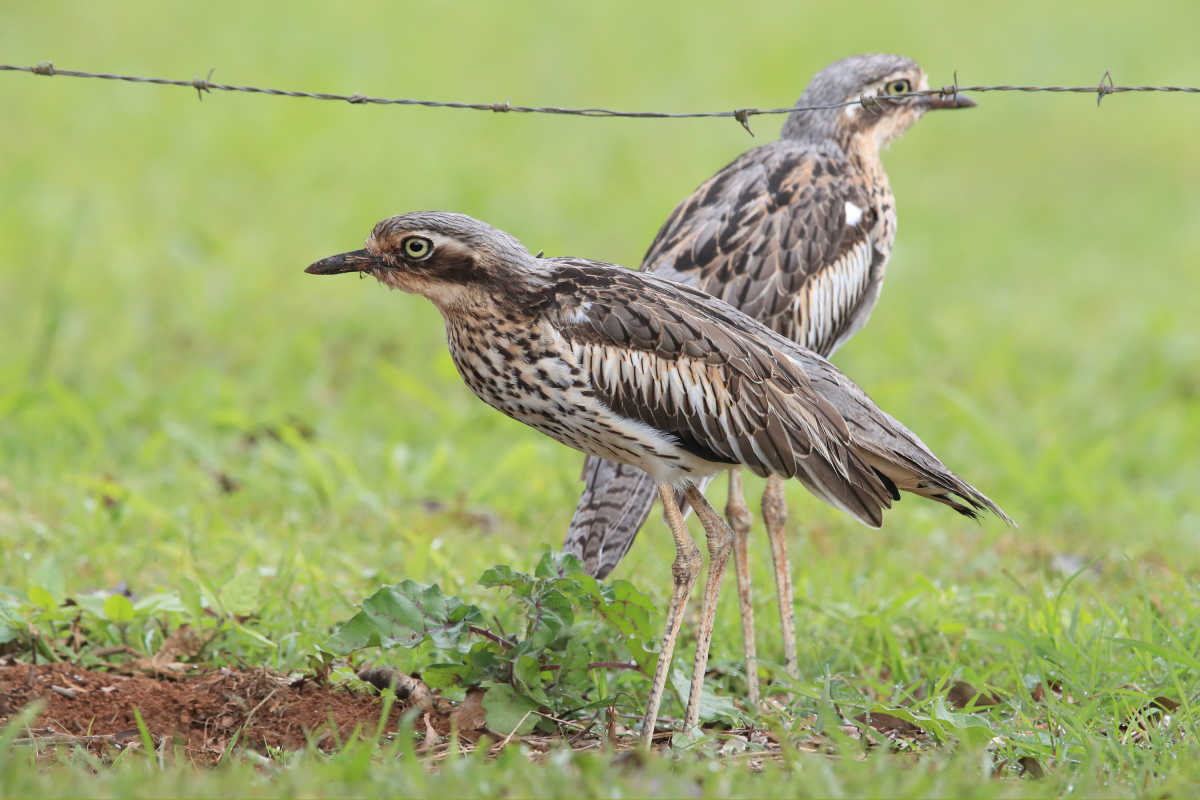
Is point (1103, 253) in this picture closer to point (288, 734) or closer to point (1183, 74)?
point (1183, 74)

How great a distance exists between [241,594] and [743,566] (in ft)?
5.86

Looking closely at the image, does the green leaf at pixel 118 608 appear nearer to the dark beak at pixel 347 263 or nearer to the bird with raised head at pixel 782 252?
the dark beak at pixel 347 263

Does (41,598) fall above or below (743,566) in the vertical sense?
below

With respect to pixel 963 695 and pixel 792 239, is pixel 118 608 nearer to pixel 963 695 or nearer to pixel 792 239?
pixel 792 239

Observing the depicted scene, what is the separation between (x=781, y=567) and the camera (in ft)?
15.2

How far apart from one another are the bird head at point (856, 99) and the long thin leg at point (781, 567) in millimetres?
1485

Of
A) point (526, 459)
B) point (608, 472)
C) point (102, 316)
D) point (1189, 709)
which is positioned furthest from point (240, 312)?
point (1189, 709)

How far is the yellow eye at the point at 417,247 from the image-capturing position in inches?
149

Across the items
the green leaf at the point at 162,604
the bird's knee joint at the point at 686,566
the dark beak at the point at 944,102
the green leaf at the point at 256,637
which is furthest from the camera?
the dark beak at the point at 944,102

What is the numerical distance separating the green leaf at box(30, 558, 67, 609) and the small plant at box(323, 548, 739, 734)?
111 centimetres

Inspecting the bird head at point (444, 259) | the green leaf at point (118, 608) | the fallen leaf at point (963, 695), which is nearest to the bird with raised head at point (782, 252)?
the fallen leaf at point (963, 695)

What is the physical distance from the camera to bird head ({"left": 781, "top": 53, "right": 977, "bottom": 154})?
521cm

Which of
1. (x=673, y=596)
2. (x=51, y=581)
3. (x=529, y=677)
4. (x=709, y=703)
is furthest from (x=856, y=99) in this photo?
(x=51, y=581)

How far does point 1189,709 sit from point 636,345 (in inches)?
76.7
